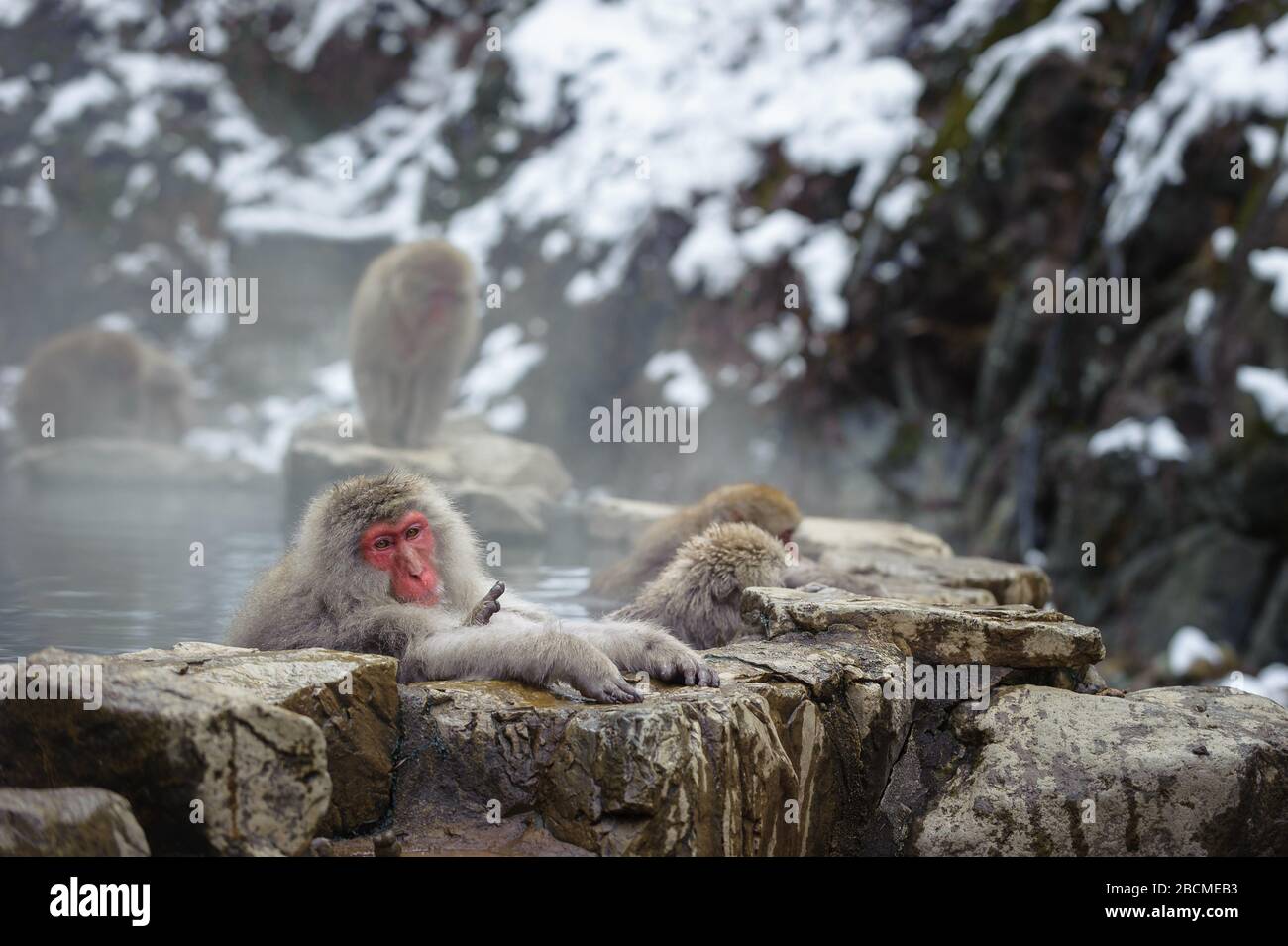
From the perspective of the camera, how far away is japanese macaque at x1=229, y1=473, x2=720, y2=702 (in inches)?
110

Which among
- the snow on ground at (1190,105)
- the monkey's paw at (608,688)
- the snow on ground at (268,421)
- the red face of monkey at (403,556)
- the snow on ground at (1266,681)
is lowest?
the snow on ground at (1266,681)

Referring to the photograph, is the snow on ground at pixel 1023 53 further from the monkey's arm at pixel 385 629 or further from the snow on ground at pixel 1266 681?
the monkey's arm at pixel 385 629

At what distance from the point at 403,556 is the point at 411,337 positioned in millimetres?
4640

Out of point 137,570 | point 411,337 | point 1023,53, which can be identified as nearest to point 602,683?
point 137,570

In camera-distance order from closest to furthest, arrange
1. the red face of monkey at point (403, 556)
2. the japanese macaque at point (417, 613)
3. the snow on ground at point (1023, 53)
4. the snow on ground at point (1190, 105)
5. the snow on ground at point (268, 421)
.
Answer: the japanese macaque at point (417, 613)
the red face of monkey at point (403, 556)
the snow on ground at point (1190, 105)
the snow on ground at point (1023, 53)
the snow on ground at point (268, 421)

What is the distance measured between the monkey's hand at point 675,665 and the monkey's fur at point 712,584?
2.68ft

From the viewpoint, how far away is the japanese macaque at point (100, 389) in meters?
11.0

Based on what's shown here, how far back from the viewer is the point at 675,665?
2.87 m

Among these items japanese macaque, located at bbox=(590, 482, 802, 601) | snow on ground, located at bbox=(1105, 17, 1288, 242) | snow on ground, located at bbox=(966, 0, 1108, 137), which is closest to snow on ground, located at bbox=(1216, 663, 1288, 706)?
japanese macaque, located at bbox=(590, 482, 802, 601)

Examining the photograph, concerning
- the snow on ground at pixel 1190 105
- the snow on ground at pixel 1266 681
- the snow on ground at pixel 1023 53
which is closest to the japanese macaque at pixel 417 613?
the snow on ground at pixel 1266 681

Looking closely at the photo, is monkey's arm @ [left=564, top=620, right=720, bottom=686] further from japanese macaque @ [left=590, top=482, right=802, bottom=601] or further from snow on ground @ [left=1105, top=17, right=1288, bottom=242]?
snow on ground @ [left=1105, top=17, right=1288, bottom=242]

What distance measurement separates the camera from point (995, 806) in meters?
2.85

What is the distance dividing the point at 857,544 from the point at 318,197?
10297 millimetres

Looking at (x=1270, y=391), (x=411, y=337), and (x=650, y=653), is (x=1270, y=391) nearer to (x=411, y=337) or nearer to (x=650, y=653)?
(x=650, y=653)
